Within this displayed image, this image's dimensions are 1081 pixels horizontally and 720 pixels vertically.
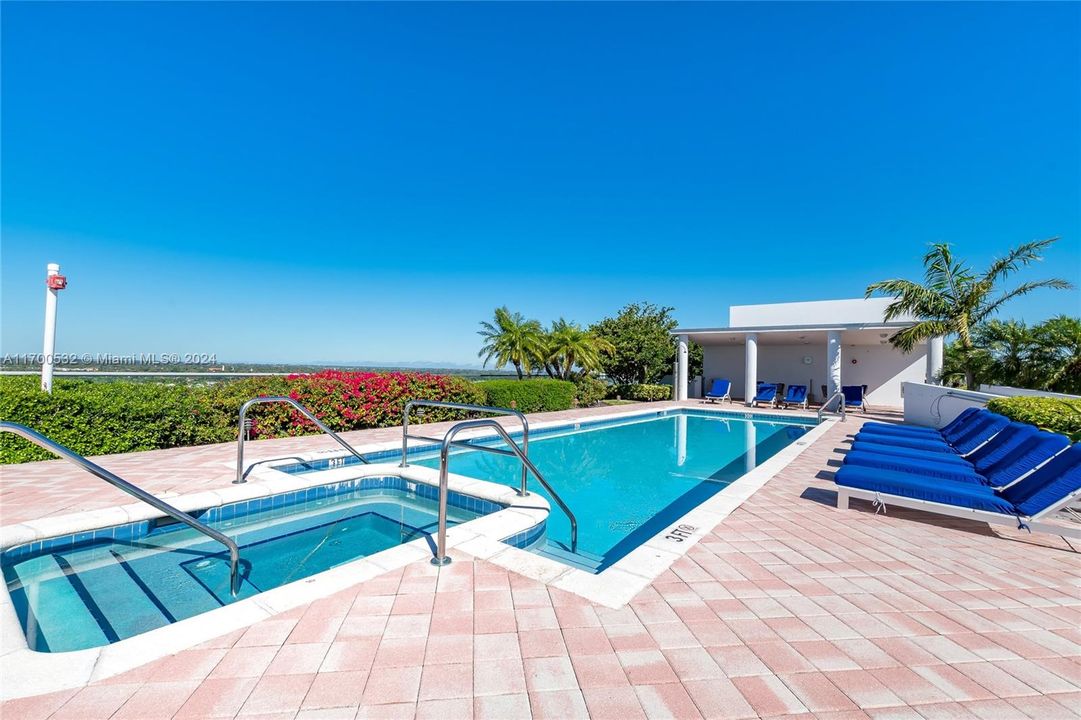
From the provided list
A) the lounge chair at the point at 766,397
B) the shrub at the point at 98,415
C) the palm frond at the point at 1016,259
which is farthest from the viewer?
the lounge chair at the point at 766,397

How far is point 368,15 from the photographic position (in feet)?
42.1

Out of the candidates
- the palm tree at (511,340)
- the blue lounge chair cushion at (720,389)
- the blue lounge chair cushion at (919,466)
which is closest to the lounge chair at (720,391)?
the blue lounge chair cushion at (720,389)

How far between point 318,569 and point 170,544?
1.53 metres

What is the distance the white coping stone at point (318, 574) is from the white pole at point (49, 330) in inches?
162

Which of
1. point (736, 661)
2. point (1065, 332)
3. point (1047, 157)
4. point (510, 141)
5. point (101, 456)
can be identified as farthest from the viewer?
point (510, 141)

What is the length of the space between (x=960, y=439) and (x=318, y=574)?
9.08 m

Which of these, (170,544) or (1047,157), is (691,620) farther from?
(1047,157)

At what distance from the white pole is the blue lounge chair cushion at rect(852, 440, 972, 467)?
40.0 ft

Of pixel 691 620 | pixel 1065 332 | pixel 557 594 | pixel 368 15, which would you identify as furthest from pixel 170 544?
pixel 1065 332

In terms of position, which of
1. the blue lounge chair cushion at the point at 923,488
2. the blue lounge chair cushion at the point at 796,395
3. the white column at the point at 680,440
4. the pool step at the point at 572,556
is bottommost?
the pool step at the point at 572,556

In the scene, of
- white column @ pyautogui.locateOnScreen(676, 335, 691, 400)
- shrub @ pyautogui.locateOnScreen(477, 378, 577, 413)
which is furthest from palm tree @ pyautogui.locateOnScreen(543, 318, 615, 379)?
white column @ pyautogui.locateOnScreen(676, 335, 691, 400)

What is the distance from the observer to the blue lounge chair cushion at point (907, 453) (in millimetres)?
5778

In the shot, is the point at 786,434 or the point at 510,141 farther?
the point at 510,141

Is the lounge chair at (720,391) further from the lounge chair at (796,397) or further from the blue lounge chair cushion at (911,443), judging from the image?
the blue lounge chair cushion at (911,443)
